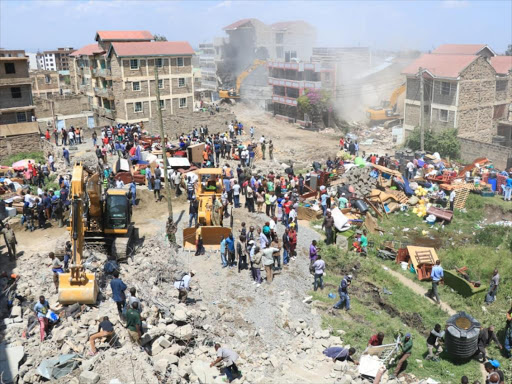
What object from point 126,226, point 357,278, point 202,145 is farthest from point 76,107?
point 357,278

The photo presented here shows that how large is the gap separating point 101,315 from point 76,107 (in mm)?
40077

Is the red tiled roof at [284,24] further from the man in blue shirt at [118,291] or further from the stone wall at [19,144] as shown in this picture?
the man in blue shirt at [118,291]

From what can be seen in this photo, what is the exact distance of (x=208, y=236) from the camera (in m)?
18.0

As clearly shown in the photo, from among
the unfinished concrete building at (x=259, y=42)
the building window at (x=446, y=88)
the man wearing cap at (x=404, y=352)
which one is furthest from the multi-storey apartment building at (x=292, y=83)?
the man wearing cap at (x=404, y=352)

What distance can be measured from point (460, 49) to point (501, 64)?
384cm

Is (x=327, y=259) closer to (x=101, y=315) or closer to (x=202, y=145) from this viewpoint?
(x=101, y=315)

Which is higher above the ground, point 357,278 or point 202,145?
point 202,145

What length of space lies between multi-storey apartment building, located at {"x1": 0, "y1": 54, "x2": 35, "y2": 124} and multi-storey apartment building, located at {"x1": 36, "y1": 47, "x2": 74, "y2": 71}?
66.6 meters

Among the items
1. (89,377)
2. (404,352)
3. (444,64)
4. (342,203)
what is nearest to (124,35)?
(444,64)

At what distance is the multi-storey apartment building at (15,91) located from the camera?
112 ft

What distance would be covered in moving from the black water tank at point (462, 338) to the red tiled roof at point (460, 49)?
117 feet

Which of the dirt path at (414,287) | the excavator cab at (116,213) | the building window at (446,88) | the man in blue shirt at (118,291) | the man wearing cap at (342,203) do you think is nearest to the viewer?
the man in blue shirt at (118,291)

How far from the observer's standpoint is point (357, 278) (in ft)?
57.6

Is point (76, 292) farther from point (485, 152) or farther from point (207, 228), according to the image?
point (485, 152)
